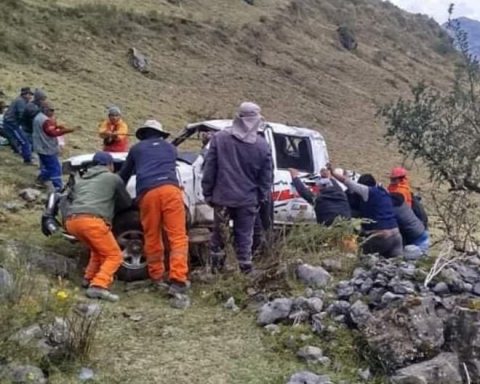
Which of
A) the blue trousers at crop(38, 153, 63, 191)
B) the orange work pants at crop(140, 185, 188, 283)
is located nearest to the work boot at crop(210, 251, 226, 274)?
the orange work pants at crop(140, 185, 188, 283)

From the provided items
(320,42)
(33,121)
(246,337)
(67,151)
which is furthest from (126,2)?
(246,337)

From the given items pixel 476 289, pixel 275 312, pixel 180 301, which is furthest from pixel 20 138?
pixel 476 289

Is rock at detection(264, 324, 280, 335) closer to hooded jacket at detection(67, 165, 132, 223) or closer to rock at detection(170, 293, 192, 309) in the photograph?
rock at detection(170, 293, 192, 309)

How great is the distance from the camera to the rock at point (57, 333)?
548 cm

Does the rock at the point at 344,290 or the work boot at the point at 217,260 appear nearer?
the rock at the point at 344,290

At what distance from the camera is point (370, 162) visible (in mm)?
22250

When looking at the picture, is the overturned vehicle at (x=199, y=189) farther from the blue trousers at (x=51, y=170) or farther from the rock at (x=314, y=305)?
the rock at (x=314, y=305)

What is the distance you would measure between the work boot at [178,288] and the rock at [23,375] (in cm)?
218

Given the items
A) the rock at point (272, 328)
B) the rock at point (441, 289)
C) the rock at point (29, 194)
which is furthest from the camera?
the rock at point (29, 194)

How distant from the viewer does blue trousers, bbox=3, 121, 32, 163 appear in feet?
42.1

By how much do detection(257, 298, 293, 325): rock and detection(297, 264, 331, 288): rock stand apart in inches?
25.7

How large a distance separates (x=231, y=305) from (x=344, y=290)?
964 millimetres

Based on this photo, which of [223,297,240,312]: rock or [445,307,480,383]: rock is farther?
[223,297,240,312]: rock

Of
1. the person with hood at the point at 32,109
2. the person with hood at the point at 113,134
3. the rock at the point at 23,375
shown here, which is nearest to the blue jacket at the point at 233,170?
the rock at the point at 23,375
